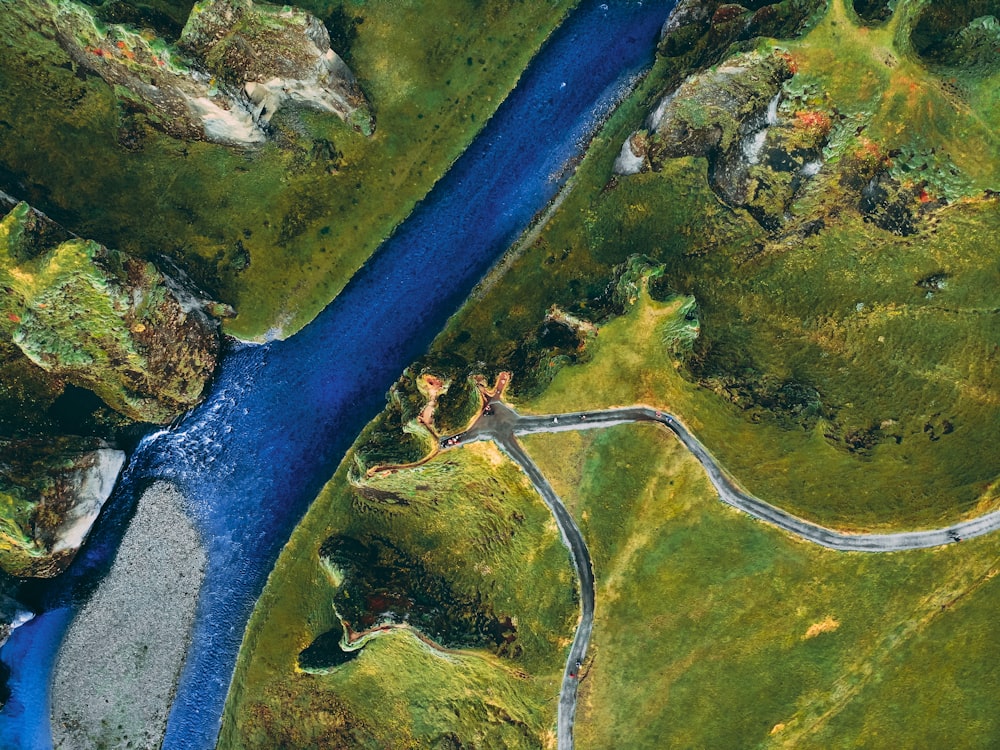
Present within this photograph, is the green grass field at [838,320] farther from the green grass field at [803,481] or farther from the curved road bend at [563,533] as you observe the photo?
the curved road bend at [563,533]

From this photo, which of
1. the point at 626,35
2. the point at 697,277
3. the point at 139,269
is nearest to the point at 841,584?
the point at 697,277

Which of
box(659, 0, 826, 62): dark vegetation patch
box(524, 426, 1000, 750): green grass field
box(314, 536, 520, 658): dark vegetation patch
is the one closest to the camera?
box(524, 426, 1000, 750): green grass field

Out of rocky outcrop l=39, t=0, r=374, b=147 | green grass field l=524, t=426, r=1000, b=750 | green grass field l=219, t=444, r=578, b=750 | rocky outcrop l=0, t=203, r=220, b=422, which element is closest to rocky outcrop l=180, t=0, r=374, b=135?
rocky outcrop l=39, t=0, r=374, b=147

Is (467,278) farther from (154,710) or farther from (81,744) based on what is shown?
(81,744)

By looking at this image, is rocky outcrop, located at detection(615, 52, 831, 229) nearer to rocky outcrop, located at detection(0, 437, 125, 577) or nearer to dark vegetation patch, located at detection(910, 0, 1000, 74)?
dark vegetation patch, located at detection(910, 0, 1000, 74)

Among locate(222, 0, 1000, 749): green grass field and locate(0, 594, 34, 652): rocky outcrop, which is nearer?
locate(222, 0, 1000, 749): green grass field

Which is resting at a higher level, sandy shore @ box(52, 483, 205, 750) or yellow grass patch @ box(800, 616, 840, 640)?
yellow grass patch @ box(800, 616, 840, 640)

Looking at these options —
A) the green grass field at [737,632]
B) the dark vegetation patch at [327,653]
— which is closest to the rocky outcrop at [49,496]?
the dark vegetation patch at [327,653]

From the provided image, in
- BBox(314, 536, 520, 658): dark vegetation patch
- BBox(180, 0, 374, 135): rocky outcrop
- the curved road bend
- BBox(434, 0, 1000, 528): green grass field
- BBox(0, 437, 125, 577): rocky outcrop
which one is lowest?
BBox(0, 437, 125, 577): rocky outcrop
